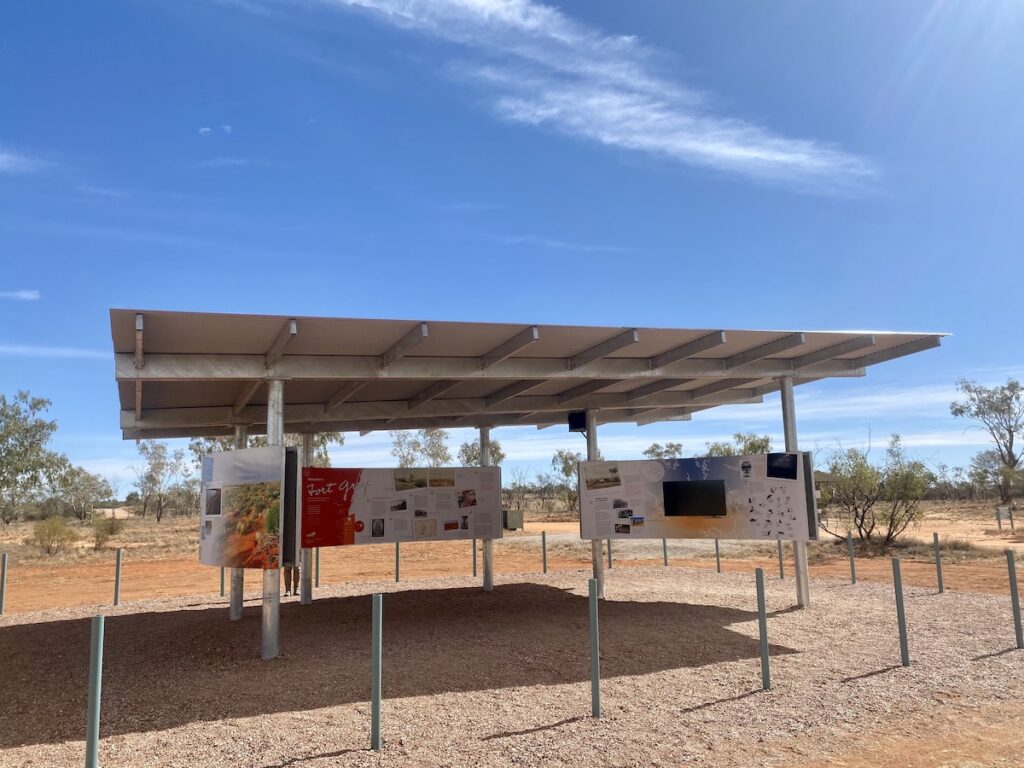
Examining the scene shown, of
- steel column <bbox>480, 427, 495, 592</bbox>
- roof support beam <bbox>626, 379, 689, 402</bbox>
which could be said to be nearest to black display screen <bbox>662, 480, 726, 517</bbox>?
roof support beam <bbox>626, 379, 689, 402</bbox>

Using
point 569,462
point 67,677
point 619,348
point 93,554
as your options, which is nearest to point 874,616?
point 619,348

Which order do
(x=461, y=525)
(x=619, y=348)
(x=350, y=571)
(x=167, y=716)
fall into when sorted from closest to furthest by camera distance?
(x=167, y=716)
(x=619, y=348)
(x=461, y=525)
(x=350, y=571)

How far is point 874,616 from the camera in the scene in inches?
424

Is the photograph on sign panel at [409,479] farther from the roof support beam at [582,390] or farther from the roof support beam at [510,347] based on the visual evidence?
the roof support beam at [510,347]

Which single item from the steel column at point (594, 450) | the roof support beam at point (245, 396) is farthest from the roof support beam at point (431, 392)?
the steel column at point (594, 450)

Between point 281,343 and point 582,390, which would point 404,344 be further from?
point 582,390

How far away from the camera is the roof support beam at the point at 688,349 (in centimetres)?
1004

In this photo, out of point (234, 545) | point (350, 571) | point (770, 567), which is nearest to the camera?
point (234, 545)

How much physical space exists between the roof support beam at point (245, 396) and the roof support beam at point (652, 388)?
23.8 ft

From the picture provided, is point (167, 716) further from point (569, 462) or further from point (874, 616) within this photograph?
point (569, 462)

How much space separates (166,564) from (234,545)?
18378 millimetres

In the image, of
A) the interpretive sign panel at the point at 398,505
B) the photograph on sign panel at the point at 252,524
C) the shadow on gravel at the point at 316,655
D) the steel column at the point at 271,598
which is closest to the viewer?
the shadow on gravel at the point at 316,655

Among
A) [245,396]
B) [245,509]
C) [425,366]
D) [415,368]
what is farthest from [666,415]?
[245,509]

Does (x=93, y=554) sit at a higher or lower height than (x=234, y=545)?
lower
